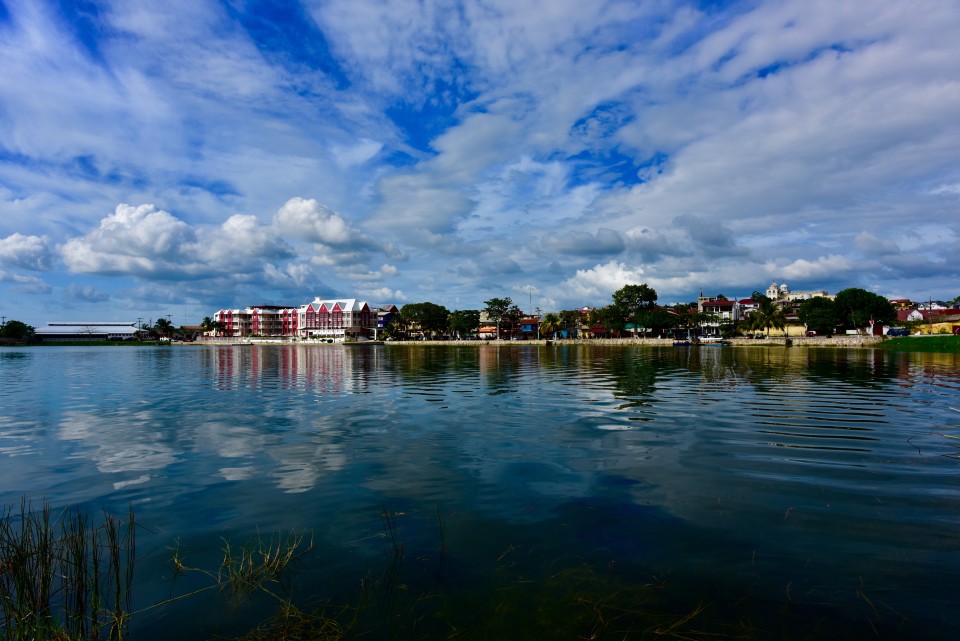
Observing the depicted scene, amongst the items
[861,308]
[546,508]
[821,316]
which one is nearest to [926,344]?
[861,308]

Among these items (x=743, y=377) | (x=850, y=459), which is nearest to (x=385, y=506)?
(x=850, y=459)

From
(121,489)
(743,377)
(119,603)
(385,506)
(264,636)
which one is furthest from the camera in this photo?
(743,377)

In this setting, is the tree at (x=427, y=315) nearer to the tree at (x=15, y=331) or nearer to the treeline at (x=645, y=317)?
the treeline at (x=645, y=317)

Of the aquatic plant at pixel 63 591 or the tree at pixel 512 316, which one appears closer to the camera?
the aquatic plant at pixel 63 591

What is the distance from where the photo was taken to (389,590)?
22.4 ft

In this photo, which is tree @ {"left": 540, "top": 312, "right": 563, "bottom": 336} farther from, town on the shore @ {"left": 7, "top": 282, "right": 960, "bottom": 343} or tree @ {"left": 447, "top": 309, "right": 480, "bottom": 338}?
tree @ {"left": 447, "top": 309, "right": 480, "bottom": 338}

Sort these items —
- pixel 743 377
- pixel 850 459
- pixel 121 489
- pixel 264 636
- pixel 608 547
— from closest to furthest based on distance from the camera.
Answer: pixel 264 636 → pixel 608 547 → pixel 121 489 → pixel 850 459 → pixel 743 377

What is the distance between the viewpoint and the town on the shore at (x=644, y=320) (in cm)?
11950

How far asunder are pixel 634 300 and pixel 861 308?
5423 cm

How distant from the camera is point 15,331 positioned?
17550cm

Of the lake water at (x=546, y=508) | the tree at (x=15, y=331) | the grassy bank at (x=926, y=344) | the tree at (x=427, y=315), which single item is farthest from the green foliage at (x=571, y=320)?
the tree at (x=15, y=331)

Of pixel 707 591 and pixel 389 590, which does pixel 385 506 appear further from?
pixel 707 591

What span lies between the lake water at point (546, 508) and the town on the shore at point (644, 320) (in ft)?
391

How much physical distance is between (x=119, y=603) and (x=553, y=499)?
7.37 m
